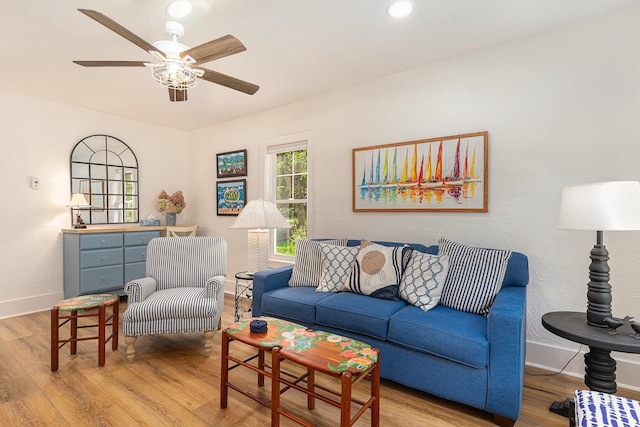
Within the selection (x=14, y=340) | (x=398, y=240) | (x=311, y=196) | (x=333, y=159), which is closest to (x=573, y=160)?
(x=398, y=240)

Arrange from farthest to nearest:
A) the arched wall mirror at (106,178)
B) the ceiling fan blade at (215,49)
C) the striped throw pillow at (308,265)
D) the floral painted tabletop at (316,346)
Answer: the arched wall mirror at (106,178)
the striped throw pillow at (308,265)
the ceiling fan blade at (215,49)
the floral painted tabletop at (316,346)

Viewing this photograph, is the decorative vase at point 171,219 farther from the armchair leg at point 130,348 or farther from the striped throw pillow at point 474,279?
the striped throw pillow at point 474,279

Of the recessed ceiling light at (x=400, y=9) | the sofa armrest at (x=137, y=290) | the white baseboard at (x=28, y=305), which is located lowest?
the white baseboard at (x=28, y=305)

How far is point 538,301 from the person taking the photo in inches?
98.6

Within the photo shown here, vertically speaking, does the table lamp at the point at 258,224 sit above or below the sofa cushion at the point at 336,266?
above

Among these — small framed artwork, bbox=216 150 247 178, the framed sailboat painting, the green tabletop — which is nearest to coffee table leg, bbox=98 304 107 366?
the green tabletop

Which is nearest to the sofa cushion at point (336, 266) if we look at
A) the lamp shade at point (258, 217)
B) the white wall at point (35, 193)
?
the lamp shade at point (258, 217)

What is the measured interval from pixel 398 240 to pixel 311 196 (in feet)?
3.79

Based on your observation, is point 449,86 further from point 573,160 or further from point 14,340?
point 14,340

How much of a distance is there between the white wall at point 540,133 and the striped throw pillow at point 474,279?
1.35ft

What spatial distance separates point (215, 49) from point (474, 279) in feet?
7.35

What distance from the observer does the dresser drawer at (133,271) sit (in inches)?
165

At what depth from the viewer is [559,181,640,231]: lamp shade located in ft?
5.40

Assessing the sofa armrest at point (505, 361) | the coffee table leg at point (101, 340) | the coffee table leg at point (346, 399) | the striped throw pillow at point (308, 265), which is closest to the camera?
the coffee table leg at point (346, 399)
